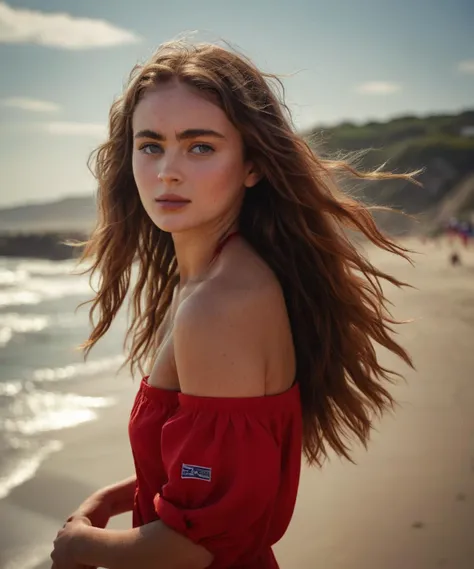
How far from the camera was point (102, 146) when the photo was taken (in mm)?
2352

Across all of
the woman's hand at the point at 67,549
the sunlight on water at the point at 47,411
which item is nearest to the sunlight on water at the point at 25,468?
the sunlight on water at the point at 47,411

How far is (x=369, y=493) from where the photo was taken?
12.5 ft

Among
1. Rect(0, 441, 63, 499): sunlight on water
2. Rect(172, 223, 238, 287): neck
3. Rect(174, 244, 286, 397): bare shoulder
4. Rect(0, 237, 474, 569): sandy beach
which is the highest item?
Rect(172, 223, 238, 287): neck

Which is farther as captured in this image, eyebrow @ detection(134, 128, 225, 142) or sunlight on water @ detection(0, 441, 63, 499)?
sunlight on water @ detection(0, 441, 63, 499)

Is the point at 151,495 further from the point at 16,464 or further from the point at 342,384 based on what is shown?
the point at 16,464

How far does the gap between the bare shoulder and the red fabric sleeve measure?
0.15 feet

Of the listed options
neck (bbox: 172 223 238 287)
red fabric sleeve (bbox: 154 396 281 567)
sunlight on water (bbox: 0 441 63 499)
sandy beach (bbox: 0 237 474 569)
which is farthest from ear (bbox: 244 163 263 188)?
sunlight on water (bbox: 0 441 63 499)

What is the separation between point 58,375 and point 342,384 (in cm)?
561

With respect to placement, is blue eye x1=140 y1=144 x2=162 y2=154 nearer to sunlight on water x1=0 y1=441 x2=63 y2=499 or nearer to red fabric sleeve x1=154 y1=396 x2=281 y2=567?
red fabric sleeve x1=154 y1=396 x2=281 y2=567

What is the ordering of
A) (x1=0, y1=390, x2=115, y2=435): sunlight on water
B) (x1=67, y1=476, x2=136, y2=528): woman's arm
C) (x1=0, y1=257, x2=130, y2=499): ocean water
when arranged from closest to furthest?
(x1=67, y1=476, x2=136, y2=528): woman's arm < (x1=0, y1=257, x2=130, y2=499): ocean water < (x1=0, y1=390, x2=115, y2=435): sunlight on water

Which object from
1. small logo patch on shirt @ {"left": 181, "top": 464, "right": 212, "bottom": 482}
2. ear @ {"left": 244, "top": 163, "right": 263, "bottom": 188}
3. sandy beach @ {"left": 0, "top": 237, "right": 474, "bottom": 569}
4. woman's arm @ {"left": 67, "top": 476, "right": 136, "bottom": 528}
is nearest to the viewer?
small logo patch on shirt @ {"left": 181, "top": 464, "right": 212, "bottom": 482}

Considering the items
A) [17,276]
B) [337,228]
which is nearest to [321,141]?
[337,228]

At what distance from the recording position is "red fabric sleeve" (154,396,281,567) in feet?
5.12

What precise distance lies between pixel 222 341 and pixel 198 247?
50cm
